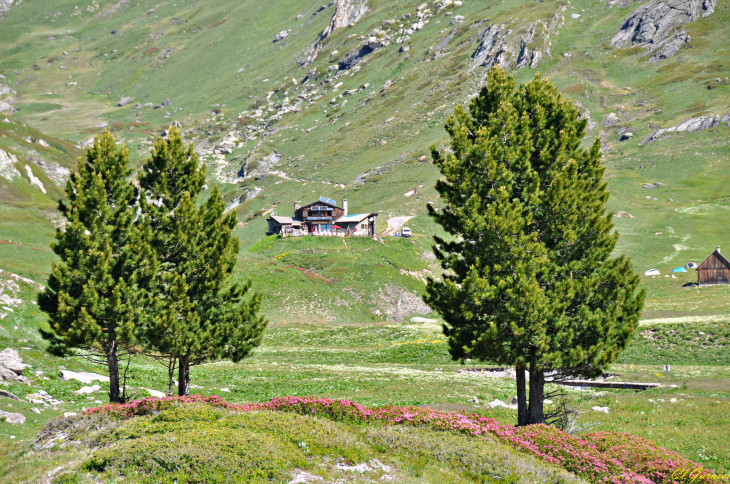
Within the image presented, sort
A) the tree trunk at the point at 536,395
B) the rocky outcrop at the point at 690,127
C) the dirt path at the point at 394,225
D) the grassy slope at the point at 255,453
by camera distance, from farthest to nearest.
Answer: the rocky outcrop at the point at 690,127
the dirt path at the point at 394,225
the tree trunk at the point at 536,395
the grassy slope at the point at 255,453

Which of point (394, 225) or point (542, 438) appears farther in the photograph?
point (394, 225)

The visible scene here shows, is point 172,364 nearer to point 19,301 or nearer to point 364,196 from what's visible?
point 19,301

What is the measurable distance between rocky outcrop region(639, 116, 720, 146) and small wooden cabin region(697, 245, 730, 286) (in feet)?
345

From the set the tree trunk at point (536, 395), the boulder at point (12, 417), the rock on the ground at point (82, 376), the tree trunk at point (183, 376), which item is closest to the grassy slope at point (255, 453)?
the boulder at point (12, 417)

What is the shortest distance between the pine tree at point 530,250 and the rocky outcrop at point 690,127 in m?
174

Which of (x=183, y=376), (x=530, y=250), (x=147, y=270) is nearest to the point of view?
(x=530, y=250)

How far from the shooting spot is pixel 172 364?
28.7 m

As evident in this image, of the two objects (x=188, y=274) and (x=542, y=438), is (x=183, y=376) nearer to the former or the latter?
(x=188, y=274)

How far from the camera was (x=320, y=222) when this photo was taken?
12419 centimetres

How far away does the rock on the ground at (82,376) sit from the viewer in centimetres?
3172

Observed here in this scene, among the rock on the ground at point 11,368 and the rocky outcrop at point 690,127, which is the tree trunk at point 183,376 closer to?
the rock on the ground at point 11,368

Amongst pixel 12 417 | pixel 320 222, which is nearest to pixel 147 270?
pixel 12 417

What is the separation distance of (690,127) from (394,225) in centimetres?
11575

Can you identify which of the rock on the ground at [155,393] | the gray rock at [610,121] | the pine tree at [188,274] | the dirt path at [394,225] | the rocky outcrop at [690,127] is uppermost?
the gray rock at [610,121]
